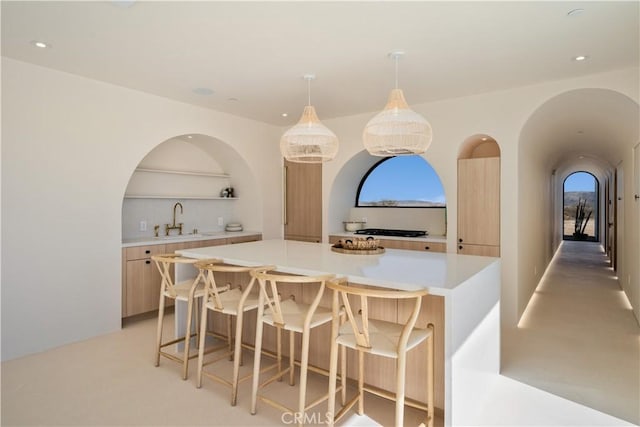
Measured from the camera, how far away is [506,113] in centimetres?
402

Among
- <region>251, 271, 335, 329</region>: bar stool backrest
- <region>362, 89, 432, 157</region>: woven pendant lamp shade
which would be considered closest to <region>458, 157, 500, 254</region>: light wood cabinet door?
<region>362, 89, 432, 157</region>: woven pendant lamp shade

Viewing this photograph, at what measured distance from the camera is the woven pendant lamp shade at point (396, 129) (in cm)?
277

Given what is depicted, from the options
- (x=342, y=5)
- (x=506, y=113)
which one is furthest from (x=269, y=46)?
(x=506, y=113)

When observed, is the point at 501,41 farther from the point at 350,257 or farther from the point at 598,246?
the point at 598,246

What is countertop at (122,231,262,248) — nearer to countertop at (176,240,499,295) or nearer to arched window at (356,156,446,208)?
countertop at (176,240,499,295)

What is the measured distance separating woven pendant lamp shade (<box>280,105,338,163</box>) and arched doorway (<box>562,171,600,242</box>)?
1253cm

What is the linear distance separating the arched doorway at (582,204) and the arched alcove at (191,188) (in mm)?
12048

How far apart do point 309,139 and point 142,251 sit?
7.76ft

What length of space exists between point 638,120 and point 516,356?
267 cm

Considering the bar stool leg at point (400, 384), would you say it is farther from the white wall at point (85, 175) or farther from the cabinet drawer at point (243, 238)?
the cabinet drawer at point (243, 238)

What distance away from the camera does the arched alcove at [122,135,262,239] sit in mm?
4723

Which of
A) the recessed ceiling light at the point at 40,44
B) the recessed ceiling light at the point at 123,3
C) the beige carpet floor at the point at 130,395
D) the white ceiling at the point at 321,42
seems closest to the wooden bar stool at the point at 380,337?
the beige carpet floor at the point at 130,395

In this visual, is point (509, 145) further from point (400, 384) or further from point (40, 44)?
point (40, 44)

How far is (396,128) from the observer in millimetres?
3670
